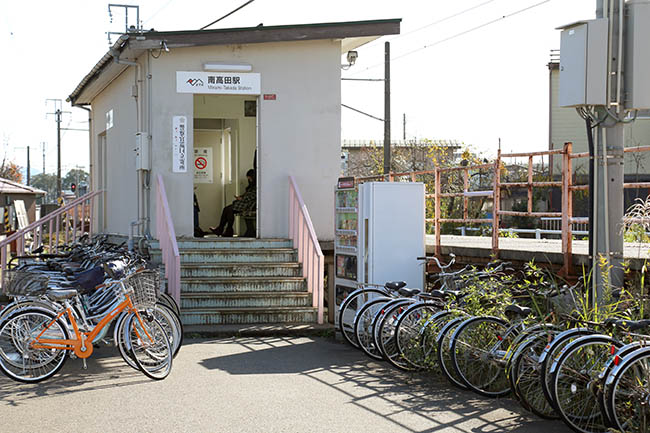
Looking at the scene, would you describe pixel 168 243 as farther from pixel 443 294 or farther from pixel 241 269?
pixel 443 294

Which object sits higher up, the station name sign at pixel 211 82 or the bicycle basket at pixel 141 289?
the station name sign at pixel 211 82

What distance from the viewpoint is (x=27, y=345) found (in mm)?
7793

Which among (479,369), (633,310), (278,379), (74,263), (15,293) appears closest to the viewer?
(633,310)

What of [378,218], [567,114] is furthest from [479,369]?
[567,114]

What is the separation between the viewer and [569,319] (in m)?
6.55

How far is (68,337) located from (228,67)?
6.36 m

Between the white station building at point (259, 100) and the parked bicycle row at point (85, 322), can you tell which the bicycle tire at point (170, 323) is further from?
the white station building at point (259, 100)

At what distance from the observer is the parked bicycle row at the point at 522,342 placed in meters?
5.93

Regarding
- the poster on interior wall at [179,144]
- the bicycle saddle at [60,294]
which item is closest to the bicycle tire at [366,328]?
the bicycle saddle at [60,294]

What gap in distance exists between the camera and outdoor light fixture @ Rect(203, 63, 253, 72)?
13.0m

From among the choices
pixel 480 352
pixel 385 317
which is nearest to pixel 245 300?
pixel 385 317

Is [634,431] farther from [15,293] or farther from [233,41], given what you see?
[233,41]

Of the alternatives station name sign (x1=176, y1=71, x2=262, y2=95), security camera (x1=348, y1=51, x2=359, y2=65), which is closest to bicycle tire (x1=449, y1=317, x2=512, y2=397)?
station name sign (x1=176, y1=71, x2=262, y2=95)

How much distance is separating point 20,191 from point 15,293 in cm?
3978
